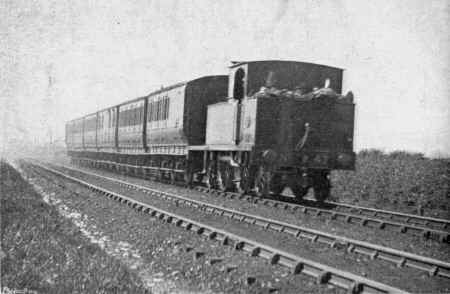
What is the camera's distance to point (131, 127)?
23.2 meters

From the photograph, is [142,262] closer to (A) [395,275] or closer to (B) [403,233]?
(A) [395,275]

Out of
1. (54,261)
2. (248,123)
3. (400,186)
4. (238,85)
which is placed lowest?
(54,261)

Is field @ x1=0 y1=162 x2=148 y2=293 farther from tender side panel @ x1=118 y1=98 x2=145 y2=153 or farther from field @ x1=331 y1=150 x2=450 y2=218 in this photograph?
tender side panel @ x1=118 y1=98 x2=145 y2=153

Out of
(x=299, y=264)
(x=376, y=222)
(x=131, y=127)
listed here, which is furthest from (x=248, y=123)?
(x=131, y=127)

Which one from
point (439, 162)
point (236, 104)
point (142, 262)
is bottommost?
point (142, 262)

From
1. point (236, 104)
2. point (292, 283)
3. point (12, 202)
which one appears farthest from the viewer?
point (236, 104)

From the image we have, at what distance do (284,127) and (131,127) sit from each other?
12.6 meters

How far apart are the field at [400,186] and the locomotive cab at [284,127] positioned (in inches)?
107

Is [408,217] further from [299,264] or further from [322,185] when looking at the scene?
[299,264]

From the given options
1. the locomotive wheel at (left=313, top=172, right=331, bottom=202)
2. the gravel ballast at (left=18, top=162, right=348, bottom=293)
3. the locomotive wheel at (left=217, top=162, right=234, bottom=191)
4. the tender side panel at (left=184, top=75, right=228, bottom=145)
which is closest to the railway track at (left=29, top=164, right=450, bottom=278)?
the gravel ballast at (left=18, top=162, right=348, bottom=293)

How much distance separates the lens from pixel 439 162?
59.4 feet

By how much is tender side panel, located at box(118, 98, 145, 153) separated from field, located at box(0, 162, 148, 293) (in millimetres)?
12860

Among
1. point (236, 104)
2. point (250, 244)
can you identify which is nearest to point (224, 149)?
point (236, 104)

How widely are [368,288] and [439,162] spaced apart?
582 inches
